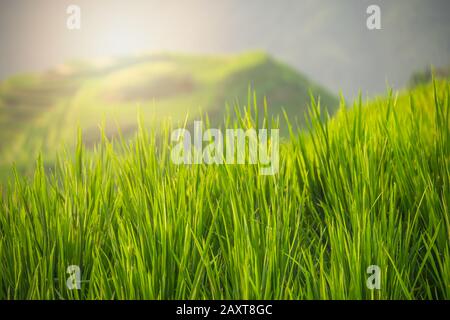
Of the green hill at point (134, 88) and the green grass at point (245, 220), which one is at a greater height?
the green hill at point (134, 88)

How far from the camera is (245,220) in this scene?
1.22 metres

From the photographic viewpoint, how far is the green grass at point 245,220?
4.00 feet

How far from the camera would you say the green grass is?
1.22m

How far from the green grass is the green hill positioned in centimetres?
96

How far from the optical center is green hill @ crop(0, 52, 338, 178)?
3270 millimetres

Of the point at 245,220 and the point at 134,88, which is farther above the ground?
the point at 134,88

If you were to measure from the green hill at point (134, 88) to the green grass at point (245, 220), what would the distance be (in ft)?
3.15

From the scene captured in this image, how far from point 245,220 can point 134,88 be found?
3.20m

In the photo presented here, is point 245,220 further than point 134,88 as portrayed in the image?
No

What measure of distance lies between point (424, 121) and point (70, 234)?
1.15m

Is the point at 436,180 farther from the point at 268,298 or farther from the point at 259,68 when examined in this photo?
the point at 259,68

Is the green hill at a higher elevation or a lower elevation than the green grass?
higher

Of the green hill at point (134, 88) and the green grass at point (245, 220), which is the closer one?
the green grass at point (245, 220)

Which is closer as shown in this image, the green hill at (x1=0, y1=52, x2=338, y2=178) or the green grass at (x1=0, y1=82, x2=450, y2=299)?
the green grass at (x1=0, y1=82, x2=450, y2=299)
